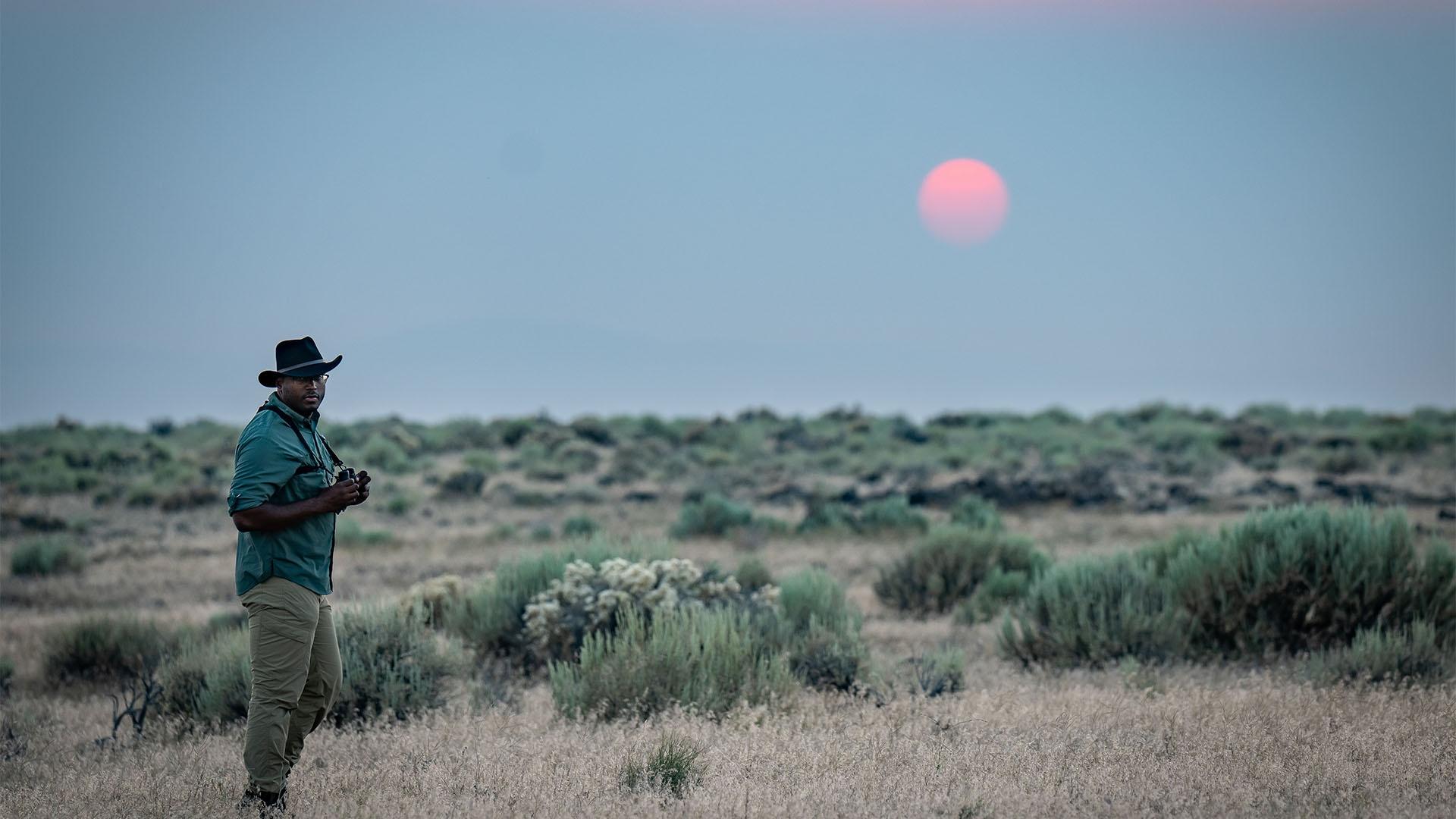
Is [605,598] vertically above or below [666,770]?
above

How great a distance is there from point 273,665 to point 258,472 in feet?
3.05

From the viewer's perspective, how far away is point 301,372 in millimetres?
6027

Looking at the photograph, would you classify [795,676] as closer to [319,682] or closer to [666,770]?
[666,770]

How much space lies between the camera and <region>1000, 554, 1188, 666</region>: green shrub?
10.9 meters

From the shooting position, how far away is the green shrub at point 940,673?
924cm

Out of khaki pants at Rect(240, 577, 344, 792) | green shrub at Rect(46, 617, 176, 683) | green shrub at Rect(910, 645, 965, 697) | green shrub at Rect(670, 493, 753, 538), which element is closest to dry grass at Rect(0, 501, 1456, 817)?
green shrub at Rect(910, 645, 965, 697)

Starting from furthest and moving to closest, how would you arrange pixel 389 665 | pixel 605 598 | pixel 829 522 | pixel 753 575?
pixel 829 522 < pixel 753 575 < pixel 605 598 < pixel 389 665

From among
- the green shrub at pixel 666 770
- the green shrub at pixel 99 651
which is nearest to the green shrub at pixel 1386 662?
the green shrub at pixel 666 770

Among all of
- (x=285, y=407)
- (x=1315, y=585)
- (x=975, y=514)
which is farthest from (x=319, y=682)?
(x=975, y=514)

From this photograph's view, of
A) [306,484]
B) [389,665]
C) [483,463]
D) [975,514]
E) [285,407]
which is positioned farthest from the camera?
[483,463]

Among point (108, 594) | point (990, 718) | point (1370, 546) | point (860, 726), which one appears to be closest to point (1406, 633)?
point (1370, 546)

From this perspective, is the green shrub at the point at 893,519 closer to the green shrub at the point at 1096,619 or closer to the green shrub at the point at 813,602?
the green shrub at the point at 813,602

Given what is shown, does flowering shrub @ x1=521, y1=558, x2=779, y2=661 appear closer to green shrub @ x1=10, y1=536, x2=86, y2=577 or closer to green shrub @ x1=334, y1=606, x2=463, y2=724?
green shrub @ x1=334, y1=606, x2=463, y2=724

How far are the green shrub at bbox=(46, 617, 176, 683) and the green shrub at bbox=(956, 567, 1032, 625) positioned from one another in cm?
847
